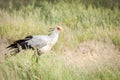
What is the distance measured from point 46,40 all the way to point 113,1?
420 cm

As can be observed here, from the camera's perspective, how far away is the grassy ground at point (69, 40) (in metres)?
4.09

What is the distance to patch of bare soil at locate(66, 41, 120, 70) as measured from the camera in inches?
202

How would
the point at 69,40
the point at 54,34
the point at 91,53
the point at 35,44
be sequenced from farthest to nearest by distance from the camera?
the point at 69,40 → the point at 91,53 → the point at 54,34 → the point at 35,44

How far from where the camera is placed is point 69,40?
5953 mm

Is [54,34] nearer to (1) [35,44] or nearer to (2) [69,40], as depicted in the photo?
(1) [35,44]

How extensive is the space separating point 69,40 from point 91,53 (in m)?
0.45

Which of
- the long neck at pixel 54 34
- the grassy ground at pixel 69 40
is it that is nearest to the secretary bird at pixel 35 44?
the long neck at pixel 54 34

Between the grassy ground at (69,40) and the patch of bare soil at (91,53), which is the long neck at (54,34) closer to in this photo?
the grassy ground at (69,40)

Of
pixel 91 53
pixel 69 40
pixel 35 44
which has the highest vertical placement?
pixel 35 44

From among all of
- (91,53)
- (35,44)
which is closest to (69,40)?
(91,53)

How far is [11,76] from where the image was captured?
12.9 ft

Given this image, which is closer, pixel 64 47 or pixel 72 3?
pixel 64 47

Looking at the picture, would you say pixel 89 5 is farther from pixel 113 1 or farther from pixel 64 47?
pixel 64 47

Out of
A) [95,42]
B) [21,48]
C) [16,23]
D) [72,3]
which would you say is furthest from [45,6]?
[21,48]
